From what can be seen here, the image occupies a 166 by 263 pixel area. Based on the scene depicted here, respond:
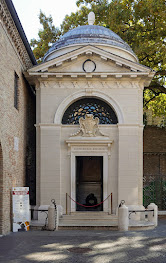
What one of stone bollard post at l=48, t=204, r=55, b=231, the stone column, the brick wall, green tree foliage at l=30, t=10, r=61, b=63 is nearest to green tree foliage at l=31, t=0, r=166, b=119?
green tree foliage at l=30, t=10, r=61, b=63

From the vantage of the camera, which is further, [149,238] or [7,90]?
[7,90]

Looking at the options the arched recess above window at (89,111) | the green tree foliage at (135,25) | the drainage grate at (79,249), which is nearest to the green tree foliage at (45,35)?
the green tree foliage at (135,25)

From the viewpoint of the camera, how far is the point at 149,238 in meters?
13.4

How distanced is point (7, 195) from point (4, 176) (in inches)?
32.6

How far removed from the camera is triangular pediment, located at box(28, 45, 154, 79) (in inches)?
711

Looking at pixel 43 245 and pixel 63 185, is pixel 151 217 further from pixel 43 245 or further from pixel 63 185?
pixel 43 245

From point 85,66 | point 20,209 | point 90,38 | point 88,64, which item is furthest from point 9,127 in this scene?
point 90,38

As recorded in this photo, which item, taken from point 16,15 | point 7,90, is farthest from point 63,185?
point 16,15

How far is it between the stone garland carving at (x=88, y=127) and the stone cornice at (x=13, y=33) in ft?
12.1

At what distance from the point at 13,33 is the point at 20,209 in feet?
21.5

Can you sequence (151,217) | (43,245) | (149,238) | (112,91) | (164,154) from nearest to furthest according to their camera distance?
(43,245), (149,238), (151,217), (112,91), (164,154)

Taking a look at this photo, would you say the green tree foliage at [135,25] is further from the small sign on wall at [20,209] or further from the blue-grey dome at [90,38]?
the small sign on wall at [20,209]

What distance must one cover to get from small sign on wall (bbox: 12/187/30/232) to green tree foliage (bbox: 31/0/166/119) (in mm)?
12951

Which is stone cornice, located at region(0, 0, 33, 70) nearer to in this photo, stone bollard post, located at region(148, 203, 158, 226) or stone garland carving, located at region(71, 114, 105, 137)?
stone garland carving, located at region(71, 114, 105, 137)
